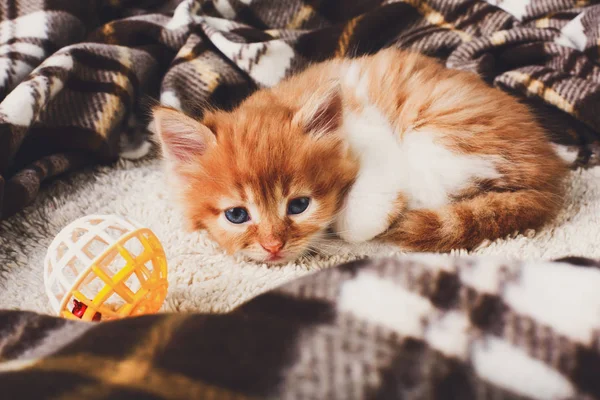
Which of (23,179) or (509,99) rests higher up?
(509,99)

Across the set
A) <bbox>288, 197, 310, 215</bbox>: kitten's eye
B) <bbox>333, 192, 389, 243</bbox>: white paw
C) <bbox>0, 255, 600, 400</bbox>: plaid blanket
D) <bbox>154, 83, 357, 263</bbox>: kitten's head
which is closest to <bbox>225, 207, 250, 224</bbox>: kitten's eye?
<bbox>154, 83, 357, 263</bbox>: kitten's head

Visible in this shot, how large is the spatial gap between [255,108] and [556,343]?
90 cm

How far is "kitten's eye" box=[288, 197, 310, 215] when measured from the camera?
46.9 inches

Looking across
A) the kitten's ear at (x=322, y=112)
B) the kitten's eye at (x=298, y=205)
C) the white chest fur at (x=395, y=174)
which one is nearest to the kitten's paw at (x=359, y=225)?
the white chest fur at (x=395, y=174)

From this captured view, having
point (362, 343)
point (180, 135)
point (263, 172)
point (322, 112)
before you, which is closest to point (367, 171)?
point (322, 112)

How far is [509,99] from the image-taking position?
1.31 metres

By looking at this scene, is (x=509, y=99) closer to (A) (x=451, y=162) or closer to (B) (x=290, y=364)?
(A) (x=451, y=162)

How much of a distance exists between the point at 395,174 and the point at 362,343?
685mm

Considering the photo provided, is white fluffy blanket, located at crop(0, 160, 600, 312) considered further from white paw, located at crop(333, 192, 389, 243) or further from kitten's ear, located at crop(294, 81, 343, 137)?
kitten's ear, located at crop(294, 81, 343, 137)

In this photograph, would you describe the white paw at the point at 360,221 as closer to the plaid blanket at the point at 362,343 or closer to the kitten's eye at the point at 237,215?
the kitten's eye at the point at 237,215

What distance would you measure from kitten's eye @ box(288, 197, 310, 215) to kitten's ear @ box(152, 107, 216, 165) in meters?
0.24

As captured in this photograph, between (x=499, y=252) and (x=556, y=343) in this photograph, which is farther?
(x=499, y=252)

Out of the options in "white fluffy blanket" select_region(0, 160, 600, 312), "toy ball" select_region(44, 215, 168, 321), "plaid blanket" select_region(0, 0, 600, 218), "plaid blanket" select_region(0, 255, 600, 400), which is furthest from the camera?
"plaid blanket" select_region(0, 0, 600, 218)

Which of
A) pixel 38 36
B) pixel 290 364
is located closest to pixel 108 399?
pixel 290 364
